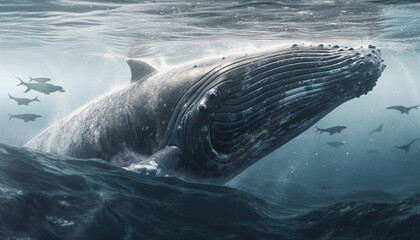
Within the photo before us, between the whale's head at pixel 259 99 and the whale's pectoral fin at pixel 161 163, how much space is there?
164 mm

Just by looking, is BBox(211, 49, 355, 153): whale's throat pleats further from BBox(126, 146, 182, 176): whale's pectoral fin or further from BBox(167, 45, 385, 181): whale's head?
BBox(126, 146, 182, 176): whale's pectoral fin

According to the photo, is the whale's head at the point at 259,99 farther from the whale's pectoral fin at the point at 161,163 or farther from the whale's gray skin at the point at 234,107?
the whale's pectoral fin at the point at 161,163

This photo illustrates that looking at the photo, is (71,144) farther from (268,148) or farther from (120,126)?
(268,148)

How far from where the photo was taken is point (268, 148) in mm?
5840

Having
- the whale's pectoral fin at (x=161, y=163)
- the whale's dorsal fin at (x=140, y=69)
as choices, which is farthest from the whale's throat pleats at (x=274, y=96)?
the whale's dorsal fin at (x=140, y=69)

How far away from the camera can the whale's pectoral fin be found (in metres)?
4.74

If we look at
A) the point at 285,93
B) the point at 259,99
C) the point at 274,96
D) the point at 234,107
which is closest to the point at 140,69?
the point at 234,107

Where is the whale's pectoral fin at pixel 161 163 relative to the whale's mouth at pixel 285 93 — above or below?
below

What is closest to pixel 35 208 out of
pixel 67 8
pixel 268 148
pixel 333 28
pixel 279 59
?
pixel 268 148

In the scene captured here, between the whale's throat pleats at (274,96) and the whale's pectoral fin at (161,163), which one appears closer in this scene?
the whale's pectoral fin at (161,163)

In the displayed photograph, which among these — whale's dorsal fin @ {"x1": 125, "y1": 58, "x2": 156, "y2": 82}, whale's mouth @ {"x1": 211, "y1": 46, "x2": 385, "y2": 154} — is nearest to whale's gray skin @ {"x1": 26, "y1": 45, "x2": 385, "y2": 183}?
whale's mouth @ {"x1": 211, "y1": 46, "x2": 385, "y2": 154}

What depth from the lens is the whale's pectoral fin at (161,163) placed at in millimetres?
4742

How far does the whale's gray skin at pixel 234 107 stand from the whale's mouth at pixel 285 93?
0.02 m

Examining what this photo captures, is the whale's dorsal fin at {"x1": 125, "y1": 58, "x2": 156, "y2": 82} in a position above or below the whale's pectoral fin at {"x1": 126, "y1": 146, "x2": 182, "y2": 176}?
above
